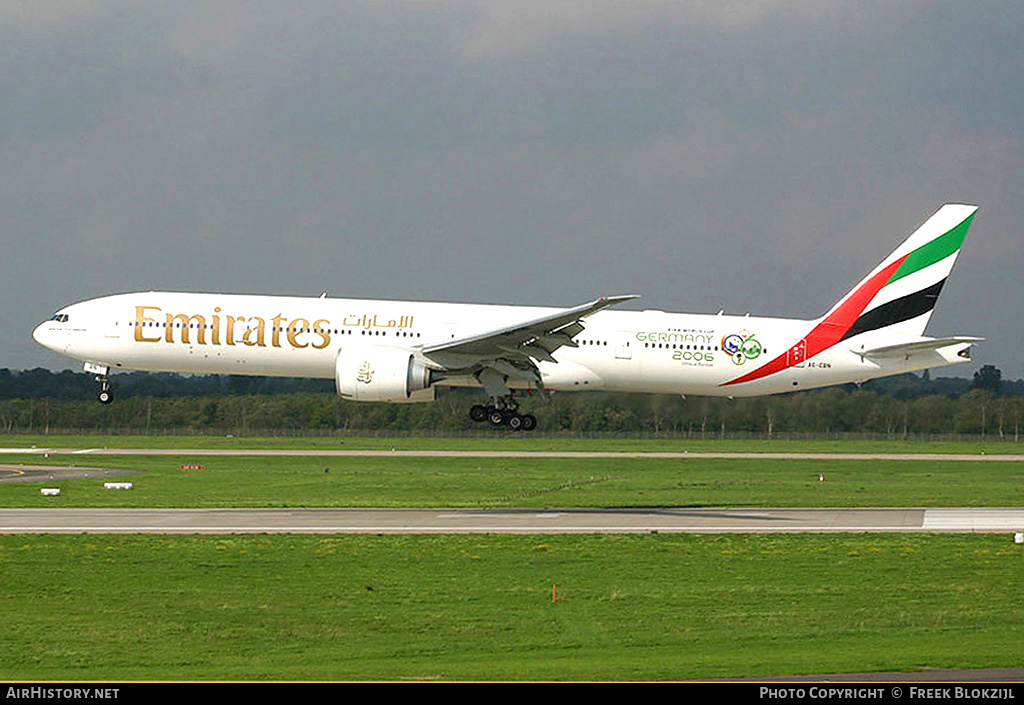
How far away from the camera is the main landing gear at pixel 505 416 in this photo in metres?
48.6

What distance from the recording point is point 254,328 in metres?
47.6

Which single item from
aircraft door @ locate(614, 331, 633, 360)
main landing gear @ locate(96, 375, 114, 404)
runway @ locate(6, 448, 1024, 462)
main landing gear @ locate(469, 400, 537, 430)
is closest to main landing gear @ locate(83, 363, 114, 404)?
main landing gear @ locate(96, 375, 114, 404)

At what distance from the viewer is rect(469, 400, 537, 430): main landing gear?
4856 centimetres

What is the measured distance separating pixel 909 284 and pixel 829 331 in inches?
151

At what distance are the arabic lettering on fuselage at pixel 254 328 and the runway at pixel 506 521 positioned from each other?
6.44 meters

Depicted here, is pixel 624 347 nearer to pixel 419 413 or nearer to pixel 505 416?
pixel 505 416

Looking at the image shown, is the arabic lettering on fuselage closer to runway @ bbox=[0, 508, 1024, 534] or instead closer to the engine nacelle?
the engine nacelle

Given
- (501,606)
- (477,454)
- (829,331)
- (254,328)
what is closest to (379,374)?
(254,328)

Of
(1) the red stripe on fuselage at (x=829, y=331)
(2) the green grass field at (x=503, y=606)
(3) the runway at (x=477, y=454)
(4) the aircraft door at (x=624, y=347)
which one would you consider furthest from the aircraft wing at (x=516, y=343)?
(3) the runway at (x=477, y=454)

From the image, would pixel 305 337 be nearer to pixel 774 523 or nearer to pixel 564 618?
pixel 774 523

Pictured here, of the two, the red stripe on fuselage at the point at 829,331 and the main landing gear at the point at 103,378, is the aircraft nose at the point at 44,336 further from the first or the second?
the red stripe on fuselage at the point at 829,331

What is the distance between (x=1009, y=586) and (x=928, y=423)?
61.4 m

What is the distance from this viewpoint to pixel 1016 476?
63.5 meters

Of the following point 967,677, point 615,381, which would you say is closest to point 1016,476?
point 615,381
